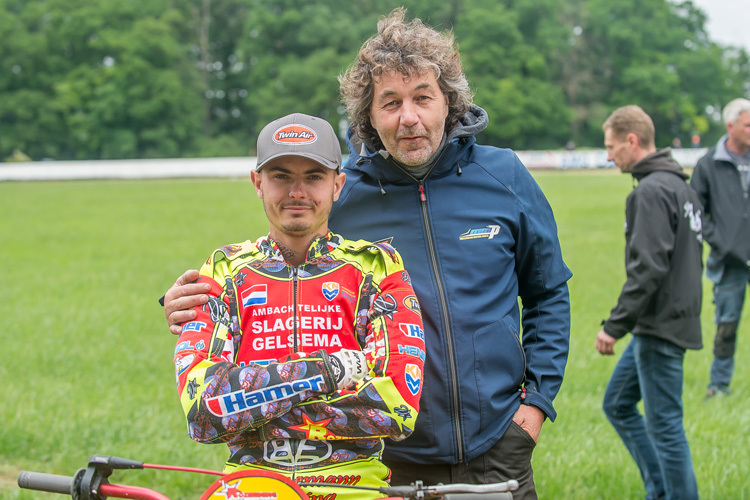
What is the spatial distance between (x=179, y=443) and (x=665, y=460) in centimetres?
363

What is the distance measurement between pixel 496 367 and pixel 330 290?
81 centimetres

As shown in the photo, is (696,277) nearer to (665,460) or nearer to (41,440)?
(665,460)

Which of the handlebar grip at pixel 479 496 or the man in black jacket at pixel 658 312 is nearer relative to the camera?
the handlebar grip at pixel 479 496

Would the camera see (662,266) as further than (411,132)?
Yes

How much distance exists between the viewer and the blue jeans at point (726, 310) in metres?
7.34

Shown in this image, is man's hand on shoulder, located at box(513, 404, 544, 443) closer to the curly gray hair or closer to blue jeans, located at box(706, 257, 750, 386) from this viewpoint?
the curly gray hair

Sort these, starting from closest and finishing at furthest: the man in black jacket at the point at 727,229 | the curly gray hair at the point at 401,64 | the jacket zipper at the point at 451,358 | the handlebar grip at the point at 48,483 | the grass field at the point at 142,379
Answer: the handlebar grip at the point at 48,483
the jacket zipper at the point at 451,358
the curly gray hair at the point at 401,64
the grass field at the point at 142,379
the man in black jacket at the point at 727,229

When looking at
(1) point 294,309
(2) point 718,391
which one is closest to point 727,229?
(2) point 718,391

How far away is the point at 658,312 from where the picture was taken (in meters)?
4.87

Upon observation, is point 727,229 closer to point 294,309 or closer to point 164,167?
point 294,309

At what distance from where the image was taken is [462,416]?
295cm

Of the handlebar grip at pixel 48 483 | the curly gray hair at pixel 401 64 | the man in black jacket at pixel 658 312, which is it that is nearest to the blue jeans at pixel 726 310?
the man in black jacket at pixel 658 312

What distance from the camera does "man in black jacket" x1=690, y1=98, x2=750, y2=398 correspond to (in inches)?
283

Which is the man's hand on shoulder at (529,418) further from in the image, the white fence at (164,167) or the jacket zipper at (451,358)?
the white fence at (164,167)
